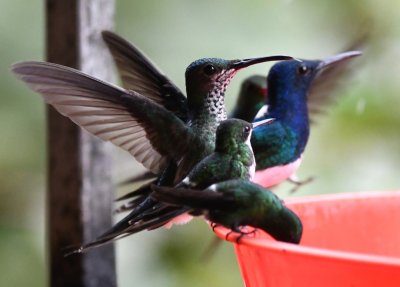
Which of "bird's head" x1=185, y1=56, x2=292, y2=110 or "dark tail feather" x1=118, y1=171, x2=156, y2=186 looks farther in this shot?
"dark tail feather" x1=118, y1=171, x2=156, y2=186

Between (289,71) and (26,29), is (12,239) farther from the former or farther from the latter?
(289,71)

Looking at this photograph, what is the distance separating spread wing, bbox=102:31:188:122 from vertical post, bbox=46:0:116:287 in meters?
0.05

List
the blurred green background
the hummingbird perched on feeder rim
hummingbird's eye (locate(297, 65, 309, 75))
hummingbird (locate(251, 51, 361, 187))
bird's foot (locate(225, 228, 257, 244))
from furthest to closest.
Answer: the blurred green background → hummingbird's eye (locate(297, 65, 309, 75)) → hummingbird (locate(251, 51, 361, 187)) → the hummingbird perched on feeder rim → bird's foot (locate(225, 228, 257, 244))

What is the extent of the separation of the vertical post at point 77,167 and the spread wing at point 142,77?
0.15ft

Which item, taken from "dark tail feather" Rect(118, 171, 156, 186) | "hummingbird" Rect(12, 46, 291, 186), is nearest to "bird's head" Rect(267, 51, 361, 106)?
"dark tail feather" Rect(118, 171, 156, 186)

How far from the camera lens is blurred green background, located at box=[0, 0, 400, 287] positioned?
101 inches

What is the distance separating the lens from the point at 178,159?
147 cm

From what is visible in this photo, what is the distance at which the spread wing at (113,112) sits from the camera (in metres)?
1.31

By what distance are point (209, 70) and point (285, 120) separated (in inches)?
24.9

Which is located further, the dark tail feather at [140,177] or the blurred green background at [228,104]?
the blurred green background at [228,104]

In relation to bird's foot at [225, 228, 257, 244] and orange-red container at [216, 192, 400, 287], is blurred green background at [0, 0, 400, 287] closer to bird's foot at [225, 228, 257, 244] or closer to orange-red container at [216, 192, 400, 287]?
orange-red container at [216, 192, 400, 287]

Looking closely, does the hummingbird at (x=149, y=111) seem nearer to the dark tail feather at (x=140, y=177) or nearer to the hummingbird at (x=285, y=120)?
the dark tail feather at (x=140, y=177)

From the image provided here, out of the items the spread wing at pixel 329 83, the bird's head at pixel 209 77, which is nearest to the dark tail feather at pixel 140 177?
the bird's head at pixel 209 77

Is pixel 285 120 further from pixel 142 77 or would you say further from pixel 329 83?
pixel 142 77
